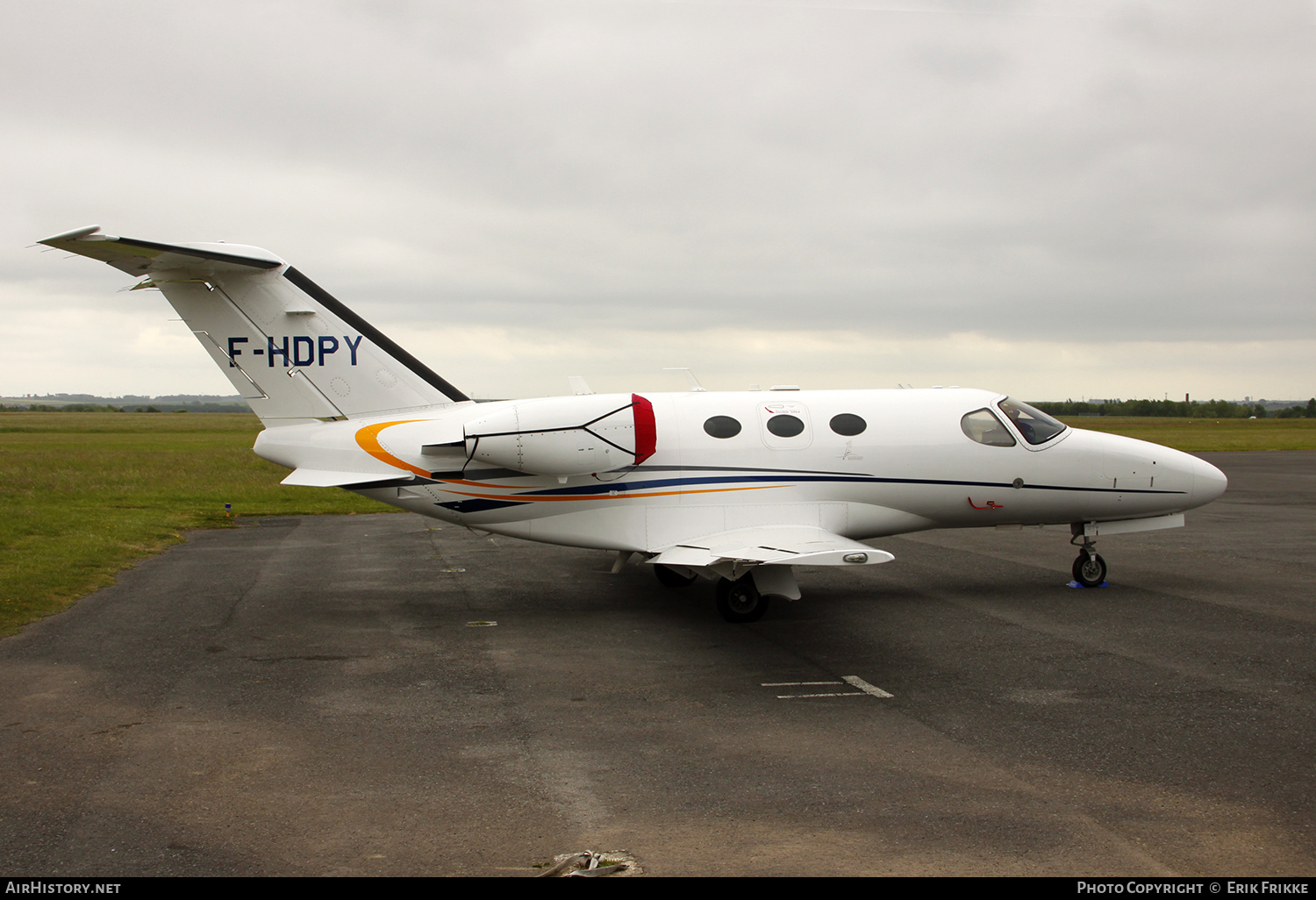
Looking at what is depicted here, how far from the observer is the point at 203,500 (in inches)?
1059

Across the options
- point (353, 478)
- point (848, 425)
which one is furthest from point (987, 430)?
point (353, 478)

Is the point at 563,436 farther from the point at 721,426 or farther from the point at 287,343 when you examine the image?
the point at 287,343

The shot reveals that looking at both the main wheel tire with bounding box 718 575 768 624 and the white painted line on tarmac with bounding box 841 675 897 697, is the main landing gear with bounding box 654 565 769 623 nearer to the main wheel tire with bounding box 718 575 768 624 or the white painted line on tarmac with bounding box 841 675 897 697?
the main wheel tire with bounding box 718 575 768 624

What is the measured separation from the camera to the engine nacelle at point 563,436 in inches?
442

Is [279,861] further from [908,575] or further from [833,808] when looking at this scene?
[908,575]

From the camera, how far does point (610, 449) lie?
11.4 metres

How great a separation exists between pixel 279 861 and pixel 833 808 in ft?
10.9

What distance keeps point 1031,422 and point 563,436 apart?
6.70 meters

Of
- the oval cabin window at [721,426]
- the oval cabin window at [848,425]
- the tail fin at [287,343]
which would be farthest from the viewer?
the oval cabin window at [848,425]

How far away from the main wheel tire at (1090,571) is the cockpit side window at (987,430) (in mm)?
2185

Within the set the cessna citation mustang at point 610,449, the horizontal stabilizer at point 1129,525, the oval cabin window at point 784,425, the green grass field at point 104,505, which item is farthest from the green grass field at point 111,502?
the horizontal stabilizer at point 1129,525

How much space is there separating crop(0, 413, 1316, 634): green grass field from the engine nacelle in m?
6.06

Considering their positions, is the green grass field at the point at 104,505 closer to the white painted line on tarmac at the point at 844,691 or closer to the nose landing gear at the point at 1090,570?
the white painted line on tarmac at the point at 844,691

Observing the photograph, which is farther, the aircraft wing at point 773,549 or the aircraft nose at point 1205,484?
the aircraft nose at point 1205,484
